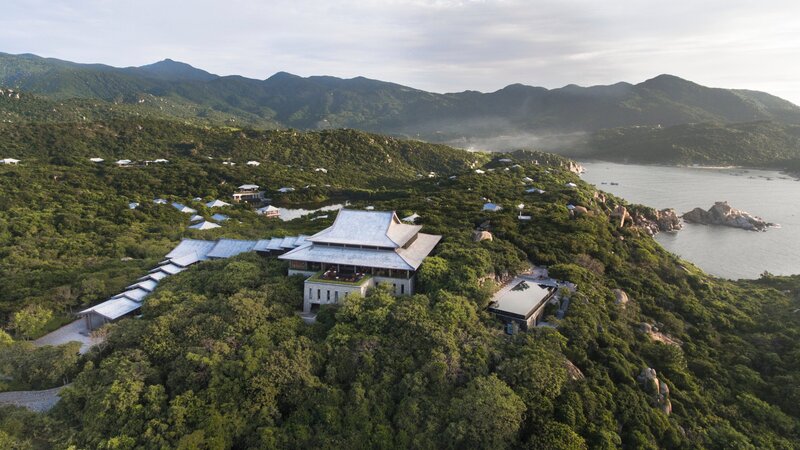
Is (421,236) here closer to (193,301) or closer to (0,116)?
(193,301)

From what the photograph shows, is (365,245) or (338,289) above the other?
(365,245)

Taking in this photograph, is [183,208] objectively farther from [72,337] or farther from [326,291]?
[326,291]

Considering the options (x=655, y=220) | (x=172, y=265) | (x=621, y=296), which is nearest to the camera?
(x=621, y=296)

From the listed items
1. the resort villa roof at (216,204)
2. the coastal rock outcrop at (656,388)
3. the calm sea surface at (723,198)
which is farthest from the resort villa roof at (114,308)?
the calm sea surface at (723,198)

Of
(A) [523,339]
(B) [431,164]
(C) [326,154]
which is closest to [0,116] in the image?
(C) [326,154]

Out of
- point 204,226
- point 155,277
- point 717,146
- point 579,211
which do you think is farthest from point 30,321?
point 717,146

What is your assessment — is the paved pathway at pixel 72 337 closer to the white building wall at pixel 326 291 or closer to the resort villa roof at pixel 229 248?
the resort villa roof at pixel 229 248

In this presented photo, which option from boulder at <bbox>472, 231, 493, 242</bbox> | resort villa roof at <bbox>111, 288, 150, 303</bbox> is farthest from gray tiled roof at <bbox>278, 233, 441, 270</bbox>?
resort villa roof at <bbox>111, 288, 150, 303</bbox>

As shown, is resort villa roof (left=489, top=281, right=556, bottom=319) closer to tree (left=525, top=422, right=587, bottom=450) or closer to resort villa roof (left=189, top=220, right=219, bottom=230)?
tree (left=525, top=422, right=587, bottom=450)
